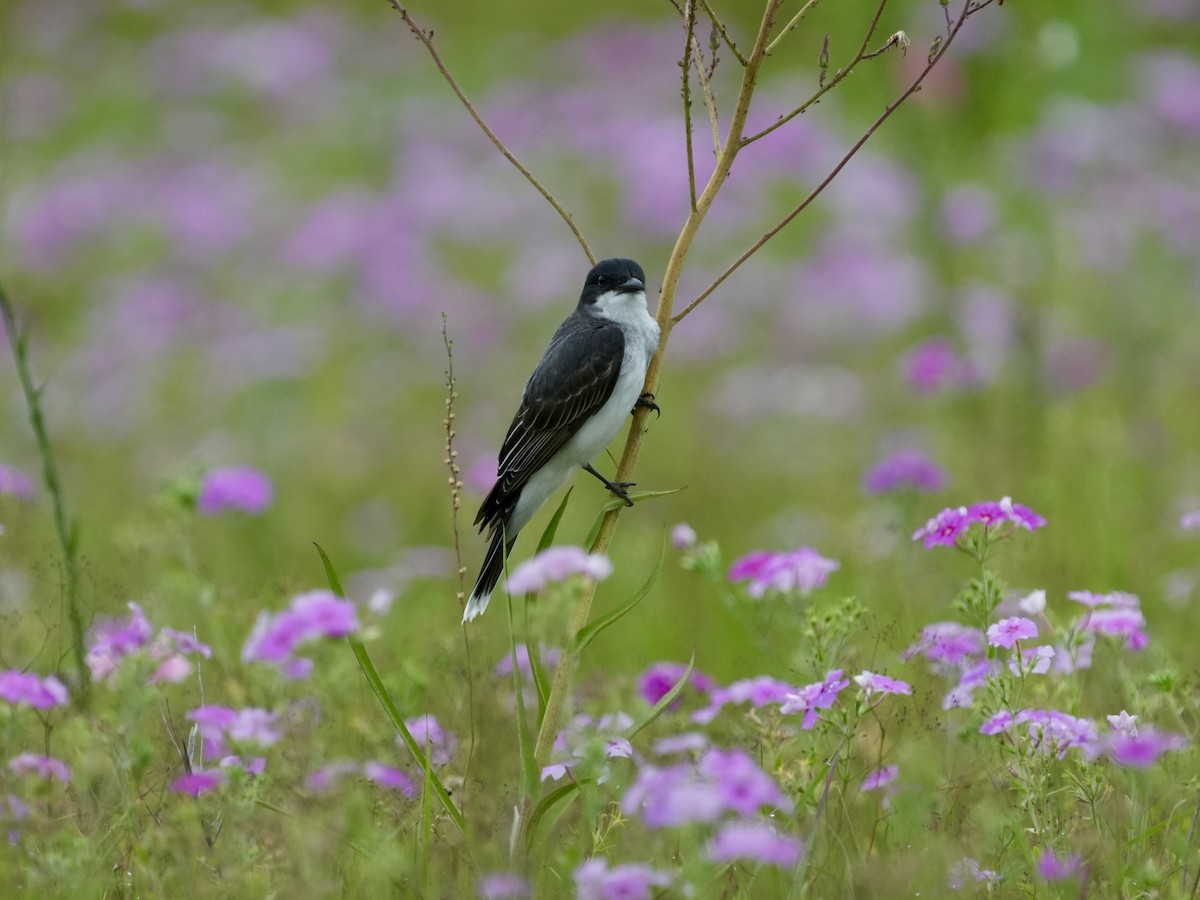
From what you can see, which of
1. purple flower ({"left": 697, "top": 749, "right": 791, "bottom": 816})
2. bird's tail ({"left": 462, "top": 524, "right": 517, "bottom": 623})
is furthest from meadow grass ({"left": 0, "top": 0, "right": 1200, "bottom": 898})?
bird's tail ({"left": 462, "top": 524, "right": 517, "bottom": 623})

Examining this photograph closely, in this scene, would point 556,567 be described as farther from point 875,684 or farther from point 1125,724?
point 1125,724

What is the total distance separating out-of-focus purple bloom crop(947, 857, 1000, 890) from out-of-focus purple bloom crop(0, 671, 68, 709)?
168 centimetres

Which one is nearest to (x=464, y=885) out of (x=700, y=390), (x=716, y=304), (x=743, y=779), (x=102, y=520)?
(x=743, y=779)

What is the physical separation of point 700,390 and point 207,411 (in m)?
3.22

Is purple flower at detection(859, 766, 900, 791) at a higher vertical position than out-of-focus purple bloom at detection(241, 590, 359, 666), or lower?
lower

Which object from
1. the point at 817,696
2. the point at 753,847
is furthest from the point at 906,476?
the point at 753,847

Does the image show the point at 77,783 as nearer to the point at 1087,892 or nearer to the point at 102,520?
the point at 1087,892

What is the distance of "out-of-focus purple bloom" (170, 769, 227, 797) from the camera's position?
2428 millimetres

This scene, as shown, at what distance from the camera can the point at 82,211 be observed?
34.3ft

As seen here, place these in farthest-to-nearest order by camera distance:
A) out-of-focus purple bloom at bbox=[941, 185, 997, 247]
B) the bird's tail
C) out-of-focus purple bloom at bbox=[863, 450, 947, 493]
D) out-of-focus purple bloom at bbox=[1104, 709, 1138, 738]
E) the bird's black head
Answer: out-of-focus purple bloom at bbox=[941, 185, 997, 247] → out-of-focus purple bloom at bbox=[863, 450, 947, 493] → the bird's black head → the bird's tail → out-of-focus purple bloom at bbox=[1104, 709, 1138, 738]

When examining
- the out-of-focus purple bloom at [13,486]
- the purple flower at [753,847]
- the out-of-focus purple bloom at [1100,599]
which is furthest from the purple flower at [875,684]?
the out-of-focus purple bloom at [13,486]

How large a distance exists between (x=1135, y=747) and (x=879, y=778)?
2.29 feet

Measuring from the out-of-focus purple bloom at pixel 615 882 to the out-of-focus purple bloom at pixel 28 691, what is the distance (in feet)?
3.45

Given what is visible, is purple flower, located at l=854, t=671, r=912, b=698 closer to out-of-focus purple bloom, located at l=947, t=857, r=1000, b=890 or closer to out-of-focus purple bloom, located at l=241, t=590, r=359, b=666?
out-of-focus purple bloom, located at l=947, t=857, r=1000, b=890
